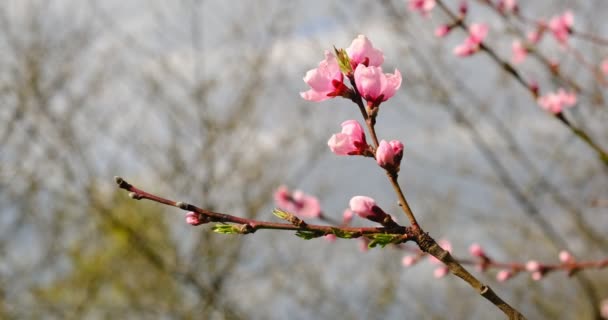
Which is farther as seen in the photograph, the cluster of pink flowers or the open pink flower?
the open pink flower

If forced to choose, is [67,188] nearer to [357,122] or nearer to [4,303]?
[4,303]

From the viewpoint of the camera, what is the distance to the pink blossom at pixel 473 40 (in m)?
2.20

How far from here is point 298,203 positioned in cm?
231

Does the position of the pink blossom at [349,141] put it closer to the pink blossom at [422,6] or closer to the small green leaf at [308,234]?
the small green leaf at [308,234]

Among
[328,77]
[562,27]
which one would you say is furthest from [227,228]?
[562,27]

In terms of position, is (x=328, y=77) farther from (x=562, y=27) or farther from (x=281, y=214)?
(x=562, y=27)

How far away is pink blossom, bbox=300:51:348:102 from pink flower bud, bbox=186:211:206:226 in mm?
267

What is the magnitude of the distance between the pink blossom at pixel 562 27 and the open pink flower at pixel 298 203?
1.41 meters

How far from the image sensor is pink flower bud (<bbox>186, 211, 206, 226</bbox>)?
2.93ft

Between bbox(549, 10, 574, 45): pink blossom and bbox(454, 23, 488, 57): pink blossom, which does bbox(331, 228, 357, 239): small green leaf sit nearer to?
bbox(454, 23, 488, 57): pink blossom

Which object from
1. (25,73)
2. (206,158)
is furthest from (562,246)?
(25,73)

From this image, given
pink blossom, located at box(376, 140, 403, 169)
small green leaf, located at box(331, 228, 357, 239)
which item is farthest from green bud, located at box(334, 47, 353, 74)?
small green leaf, located at box(331, 228, 357, 239)

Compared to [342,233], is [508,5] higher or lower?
higher

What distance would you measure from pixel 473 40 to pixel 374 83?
1.41 meters
